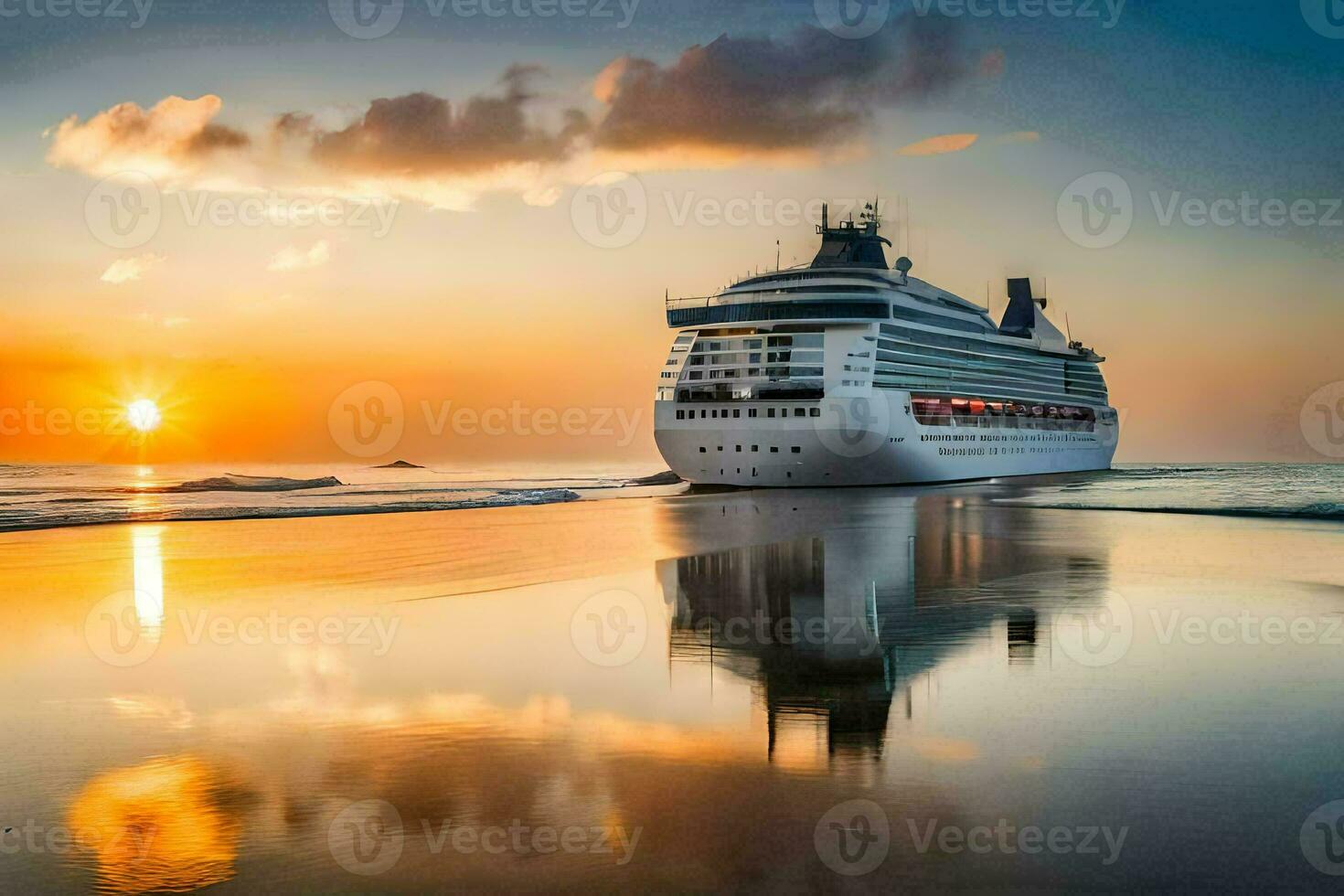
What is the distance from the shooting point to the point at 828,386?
56000 mm

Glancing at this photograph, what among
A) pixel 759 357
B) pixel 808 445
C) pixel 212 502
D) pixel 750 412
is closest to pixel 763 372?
pixel 759 357

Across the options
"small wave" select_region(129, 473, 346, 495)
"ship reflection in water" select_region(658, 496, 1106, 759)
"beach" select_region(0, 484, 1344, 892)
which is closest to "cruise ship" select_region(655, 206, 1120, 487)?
"small wave" select_region(129, 473, 346, 495)

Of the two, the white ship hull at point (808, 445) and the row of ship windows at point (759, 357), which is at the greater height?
the row of ship windows at point (759, 357)

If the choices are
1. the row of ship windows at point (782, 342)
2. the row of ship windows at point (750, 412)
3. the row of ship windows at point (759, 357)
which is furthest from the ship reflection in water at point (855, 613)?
the row of ship windows at point (782, 342)

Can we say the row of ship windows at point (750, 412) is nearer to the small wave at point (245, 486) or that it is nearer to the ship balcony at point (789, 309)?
the ship balcony at point (789, 309)

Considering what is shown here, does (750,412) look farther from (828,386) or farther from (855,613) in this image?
(855,613)

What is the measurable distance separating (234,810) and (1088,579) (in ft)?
48.7

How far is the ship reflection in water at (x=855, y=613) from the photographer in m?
8.84

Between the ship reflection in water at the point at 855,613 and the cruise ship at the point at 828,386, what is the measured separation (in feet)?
98.2

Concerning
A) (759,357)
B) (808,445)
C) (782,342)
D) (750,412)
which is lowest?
(808,445)

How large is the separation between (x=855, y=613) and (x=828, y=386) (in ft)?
141

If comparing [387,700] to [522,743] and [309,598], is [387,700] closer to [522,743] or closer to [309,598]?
[522,743]

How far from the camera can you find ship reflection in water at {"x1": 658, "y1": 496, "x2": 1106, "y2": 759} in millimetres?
8844

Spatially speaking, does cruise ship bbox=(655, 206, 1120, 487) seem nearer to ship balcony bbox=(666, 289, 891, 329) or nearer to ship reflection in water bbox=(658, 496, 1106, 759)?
ship balcony bbox=(666, 289, 891, 329)
